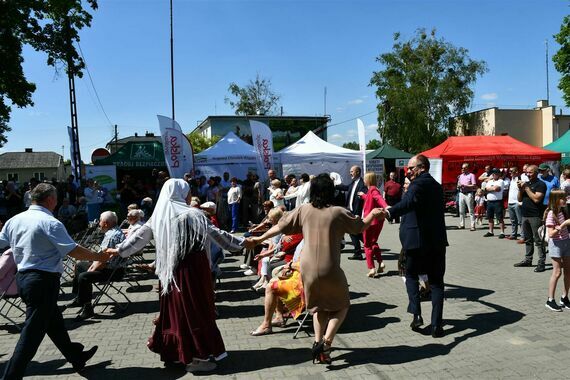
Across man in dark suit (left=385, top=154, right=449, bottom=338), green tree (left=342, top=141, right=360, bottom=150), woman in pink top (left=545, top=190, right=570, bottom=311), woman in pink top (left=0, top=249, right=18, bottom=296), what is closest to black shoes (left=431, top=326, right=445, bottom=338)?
man in dark suit (left=385, top=154, right=449, bottom=338)

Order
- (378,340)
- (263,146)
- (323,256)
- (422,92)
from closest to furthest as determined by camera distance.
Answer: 1. (323,256)
2. (378,340)
3. (263,146)
4. (422,92)

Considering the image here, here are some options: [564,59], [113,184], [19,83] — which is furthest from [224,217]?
[564,59]

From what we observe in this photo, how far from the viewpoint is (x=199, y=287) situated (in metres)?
4.12

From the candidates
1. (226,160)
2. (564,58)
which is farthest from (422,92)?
(226,160)

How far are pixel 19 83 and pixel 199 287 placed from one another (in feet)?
62.2

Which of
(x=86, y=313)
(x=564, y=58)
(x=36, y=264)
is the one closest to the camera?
(x=36, y=264)

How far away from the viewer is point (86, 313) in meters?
6.04

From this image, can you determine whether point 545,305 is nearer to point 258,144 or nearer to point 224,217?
point 224,217

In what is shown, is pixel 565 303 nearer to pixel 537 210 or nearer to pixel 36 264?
pixel 537 210

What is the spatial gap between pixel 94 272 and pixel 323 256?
11.6ft

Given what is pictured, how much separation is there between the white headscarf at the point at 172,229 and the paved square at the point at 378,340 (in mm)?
981

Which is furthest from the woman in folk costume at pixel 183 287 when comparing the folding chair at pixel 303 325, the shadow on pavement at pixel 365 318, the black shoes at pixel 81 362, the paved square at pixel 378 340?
the shadow on pavement at pixel 365 318

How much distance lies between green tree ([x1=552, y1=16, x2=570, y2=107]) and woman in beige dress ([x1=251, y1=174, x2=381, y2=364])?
25.0m

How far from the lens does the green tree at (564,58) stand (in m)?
24.2
